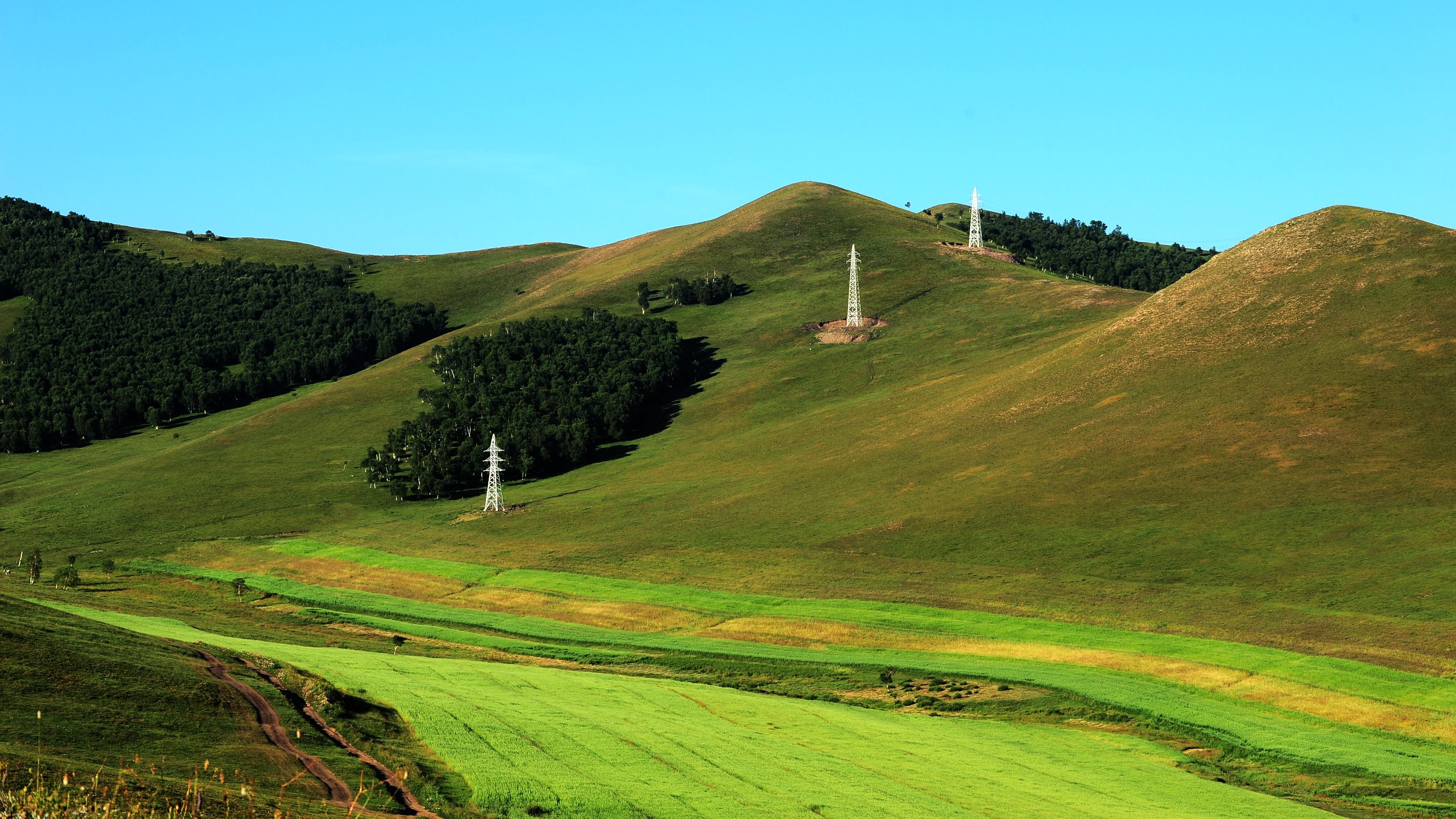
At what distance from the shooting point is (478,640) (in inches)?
2997

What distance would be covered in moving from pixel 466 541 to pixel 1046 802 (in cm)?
8523

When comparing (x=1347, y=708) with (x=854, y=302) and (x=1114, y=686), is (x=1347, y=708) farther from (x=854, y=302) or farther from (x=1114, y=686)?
(x=854, y=302)

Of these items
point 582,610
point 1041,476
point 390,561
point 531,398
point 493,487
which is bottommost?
point 582,610

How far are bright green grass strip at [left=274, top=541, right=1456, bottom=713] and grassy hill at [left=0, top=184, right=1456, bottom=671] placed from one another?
8.59 feet

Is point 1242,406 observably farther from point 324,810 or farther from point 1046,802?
point 324,810

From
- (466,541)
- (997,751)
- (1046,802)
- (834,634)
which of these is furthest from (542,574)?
(1046,802)

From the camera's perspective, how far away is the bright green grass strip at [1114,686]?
164 ft

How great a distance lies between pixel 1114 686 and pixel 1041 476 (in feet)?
154

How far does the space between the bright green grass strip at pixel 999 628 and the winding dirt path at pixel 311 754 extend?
1635 inches

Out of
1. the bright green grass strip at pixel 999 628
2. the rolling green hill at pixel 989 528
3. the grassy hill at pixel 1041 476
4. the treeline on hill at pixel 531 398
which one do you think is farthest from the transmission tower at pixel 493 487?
the bright green grass strip at pixel 999 628

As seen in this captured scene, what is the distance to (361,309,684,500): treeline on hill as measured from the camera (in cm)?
14788

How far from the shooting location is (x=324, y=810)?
2983 cm

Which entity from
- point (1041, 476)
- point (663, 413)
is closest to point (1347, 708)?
point (1041, 476)

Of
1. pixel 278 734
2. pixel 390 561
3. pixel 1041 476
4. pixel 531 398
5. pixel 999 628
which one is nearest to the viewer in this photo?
pixel 278 734
